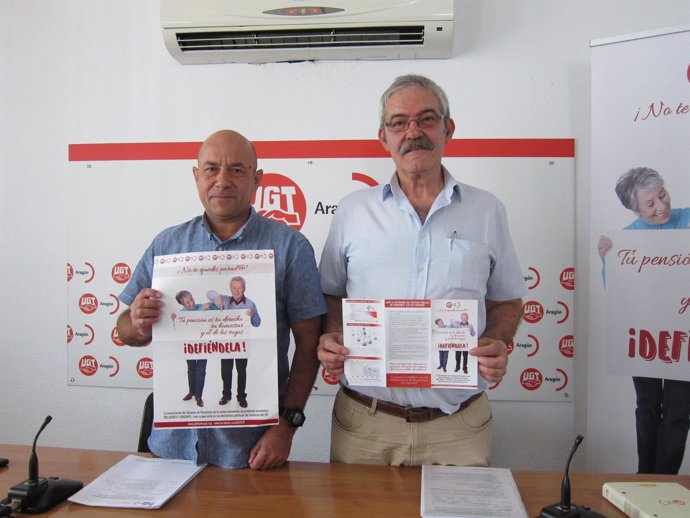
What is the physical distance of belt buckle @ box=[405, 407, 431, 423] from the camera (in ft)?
5.33

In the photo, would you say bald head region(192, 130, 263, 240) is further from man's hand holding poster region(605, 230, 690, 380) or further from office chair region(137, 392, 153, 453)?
man's hand holding poster region(605, 230, 690, 380)

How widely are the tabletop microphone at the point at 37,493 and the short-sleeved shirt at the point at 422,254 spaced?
87 cm

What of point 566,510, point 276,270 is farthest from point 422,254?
point 566,510

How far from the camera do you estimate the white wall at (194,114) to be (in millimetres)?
2365

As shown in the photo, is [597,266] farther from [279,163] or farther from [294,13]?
[294,13]

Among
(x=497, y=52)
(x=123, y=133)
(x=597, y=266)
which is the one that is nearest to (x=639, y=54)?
(x=497, y=52)

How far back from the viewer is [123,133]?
256cm

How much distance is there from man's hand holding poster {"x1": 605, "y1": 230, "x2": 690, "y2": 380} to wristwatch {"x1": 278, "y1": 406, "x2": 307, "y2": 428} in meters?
1.47

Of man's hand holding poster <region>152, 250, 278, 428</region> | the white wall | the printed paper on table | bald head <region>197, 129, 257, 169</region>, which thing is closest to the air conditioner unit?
the white wall

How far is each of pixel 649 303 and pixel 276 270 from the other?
161cm

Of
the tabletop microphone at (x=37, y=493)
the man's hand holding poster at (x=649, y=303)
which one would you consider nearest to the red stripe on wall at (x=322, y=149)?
the man's hand holding poster at (x=649, y=303)

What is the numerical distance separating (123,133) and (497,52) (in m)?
1.87

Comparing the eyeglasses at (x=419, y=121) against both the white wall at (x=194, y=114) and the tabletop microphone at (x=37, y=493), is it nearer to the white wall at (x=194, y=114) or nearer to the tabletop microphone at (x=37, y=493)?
the white wall at (x=194, y=114)

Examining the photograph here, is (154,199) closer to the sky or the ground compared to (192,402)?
closer to the sky
